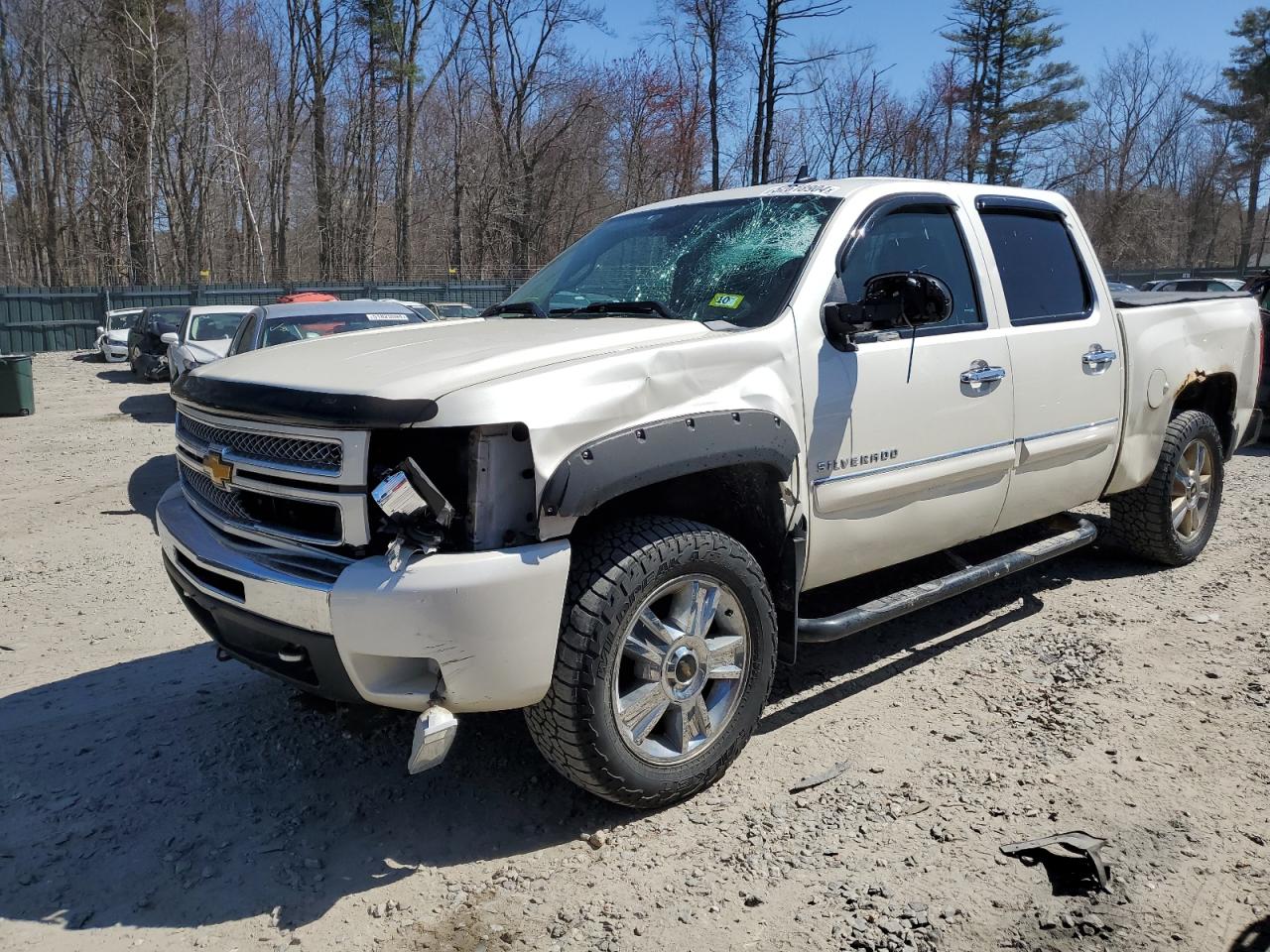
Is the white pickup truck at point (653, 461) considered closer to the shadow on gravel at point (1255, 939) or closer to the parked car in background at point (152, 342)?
the shadow on gravel at point (1255, 939)

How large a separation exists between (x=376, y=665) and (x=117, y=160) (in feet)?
130

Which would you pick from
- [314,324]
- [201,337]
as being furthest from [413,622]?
[201,337]

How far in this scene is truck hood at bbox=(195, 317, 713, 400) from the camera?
8.80 ft

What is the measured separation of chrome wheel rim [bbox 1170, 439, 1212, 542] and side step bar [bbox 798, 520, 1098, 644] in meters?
0.95

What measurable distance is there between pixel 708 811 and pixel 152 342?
19.6m

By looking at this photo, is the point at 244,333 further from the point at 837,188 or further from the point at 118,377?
the point at 118,377

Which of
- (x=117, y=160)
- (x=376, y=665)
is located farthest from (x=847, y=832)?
(x=117, y=160)

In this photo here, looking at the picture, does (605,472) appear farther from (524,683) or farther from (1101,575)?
(1101,575)

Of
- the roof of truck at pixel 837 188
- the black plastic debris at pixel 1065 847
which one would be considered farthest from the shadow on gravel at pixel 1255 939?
the roof of truck at pixel 837 188

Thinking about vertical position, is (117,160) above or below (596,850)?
above

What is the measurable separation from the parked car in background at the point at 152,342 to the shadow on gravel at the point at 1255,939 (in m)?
18.7

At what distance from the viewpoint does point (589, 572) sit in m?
2.79

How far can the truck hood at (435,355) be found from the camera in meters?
2.68

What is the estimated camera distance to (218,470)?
3.01 m
